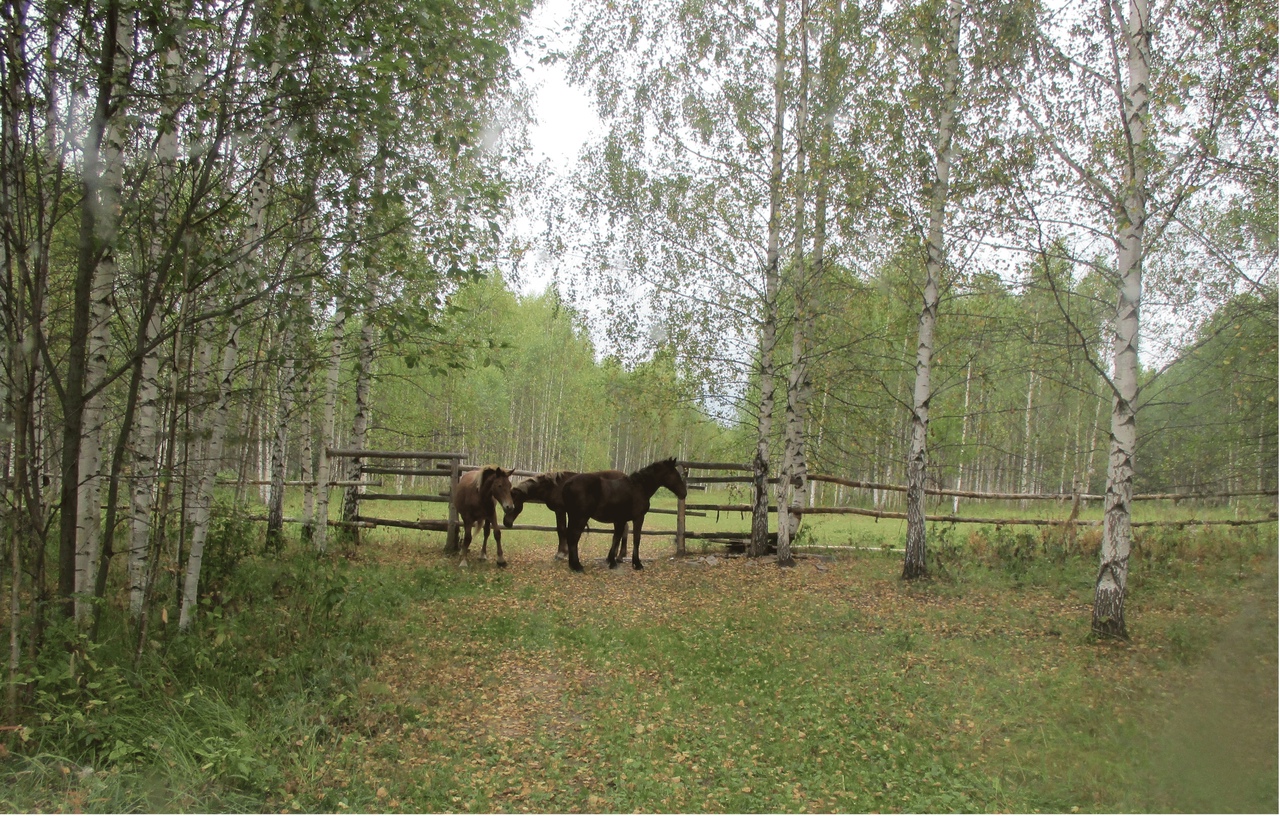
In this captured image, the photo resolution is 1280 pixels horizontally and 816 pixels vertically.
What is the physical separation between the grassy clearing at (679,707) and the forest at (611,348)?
0.14ft

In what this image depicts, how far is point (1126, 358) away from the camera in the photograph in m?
5.69

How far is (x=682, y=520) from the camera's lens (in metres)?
10.9

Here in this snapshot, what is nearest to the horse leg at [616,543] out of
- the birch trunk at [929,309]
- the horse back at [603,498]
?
the horse back at [603,498]

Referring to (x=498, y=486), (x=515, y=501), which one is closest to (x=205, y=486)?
(x=498, y=486)

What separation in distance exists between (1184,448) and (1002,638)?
323cm

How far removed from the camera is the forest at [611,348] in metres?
3.72

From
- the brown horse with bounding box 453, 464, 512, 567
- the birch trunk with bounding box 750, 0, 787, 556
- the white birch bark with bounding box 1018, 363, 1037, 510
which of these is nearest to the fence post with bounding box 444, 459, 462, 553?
the brown horse with bounding box 453, 464, 512, 567

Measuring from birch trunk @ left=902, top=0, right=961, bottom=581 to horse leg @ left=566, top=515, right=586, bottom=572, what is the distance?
4.58 meters

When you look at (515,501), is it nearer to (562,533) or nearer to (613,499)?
(562,533)

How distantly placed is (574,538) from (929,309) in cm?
595

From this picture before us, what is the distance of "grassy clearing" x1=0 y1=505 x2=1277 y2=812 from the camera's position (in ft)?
10.5

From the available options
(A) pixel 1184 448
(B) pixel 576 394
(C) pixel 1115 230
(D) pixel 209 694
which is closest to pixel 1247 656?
(C) pixel 1115 230

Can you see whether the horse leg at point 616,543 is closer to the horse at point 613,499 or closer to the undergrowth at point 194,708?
the horse at point 613,499

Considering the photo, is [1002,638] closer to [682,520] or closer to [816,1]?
[682,520]
